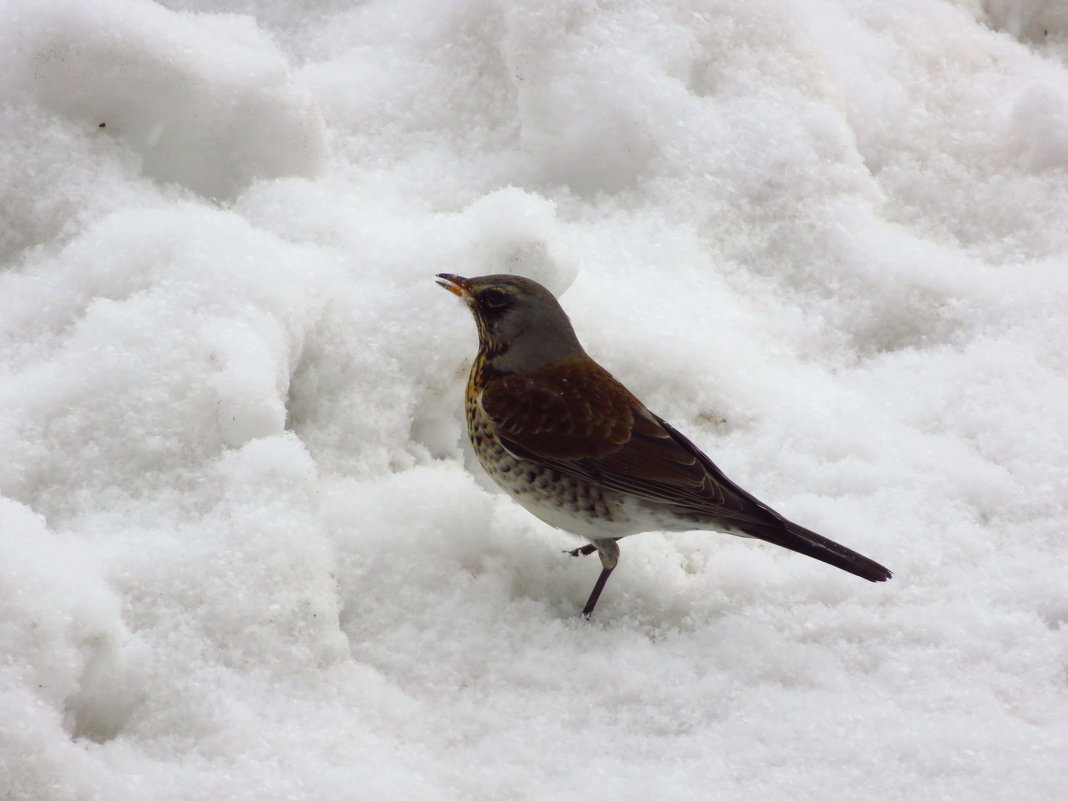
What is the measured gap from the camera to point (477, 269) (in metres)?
3.64

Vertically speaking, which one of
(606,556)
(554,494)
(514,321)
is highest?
(514,321)

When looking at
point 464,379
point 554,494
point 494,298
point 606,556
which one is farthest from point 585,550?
point 494,298

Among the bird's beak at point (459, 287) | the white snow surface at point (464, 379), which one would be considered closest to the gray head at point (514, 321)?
the bird's beak at point (459, 287)

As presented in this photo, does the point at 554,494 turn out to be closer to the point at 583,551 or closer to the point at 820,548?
the point at 583,551

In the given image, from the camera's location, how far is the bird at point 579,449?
121 inches

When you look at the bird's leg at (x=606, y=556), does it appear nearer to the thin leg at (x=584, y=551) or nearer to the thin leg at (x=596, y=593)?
the thin leg at (x=596, y=593)

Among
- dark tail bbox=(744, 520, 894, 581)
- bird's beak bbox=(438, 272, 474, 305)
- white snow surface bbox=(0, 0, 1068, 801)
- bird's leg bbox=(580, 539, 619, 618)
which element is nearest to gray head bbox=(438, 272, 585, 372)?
bird's beak bbox=(438, 272, 474, 305)

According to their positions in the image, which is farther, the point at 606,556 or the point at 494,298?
the point at 494,298

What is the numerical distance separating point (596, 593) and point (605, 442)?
48cm

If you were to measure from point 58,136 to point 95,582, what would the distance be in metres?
1.84

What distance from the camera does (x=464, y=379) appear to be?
3643 mm

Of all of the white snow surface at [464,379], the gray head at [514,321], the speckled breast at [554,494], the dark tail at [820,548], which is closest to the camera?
the white snow surface at [464,379]

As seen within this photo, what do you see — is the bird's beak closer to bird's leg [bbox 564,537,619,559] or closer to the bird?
the bird

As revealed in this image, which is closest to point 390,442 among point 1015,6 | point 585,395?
point 585,395
